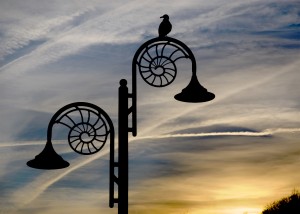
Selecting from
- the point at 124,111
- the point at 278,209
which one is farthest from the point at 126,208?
the point at 278,209

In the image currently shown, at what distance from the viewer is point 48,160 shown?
26.5 feet

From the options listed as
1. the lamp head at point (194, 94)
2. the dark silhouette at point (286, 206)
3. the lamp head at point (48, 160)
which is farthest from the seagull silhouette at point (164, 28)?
the dark silhouette at point (286, 206)

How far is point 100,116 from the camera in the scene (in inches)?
305

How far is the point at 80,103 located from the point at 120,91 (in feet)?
2.45

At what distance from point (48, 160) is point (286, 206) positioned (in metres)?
17.9

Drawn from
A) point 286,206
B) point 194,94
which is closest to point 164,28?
point 194,94

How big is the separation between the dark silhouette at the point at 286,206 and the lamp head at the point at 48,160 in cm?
1753

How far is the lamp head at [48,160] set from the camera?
808 centimetres

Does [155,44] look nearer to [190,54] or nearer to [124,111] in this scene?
[190,54]

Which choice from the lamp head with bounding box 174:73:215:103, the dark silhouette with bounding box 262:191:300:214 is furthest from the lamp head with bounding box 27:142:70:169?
the dark silhouette with bounding box 262:191:300:214

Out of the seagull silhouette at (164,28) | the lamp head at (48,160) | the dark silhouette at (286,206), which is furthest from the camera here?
the dark silhouette at (286,206)

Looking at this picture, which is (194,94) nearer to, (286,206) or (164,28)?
(164,28)

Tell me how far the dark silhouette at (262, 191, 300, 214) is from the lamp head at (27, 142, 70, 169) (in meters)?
17.5

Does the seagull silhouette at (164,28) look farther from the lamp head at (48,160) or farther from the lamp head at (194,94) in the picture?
the lamp head at (48,160)
